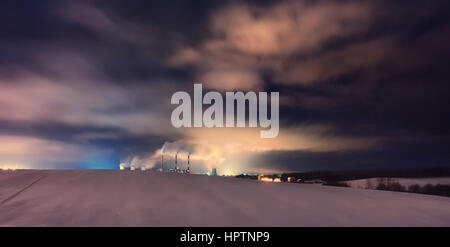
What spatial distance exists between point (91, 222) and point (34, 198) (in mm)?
3401

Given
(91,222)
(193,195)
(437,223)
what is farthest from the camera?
(193,195)

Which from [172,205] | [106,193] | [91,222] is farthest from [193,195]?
[91,222]

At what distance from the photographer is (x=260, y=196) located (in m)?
13.1

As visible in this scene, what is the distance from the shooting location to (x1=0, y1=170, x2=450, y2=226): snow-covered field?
31.1 feet

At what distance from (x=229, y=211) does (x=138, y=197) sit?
3.16 m

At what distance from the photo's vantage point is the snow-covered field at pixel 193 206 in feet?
31.1

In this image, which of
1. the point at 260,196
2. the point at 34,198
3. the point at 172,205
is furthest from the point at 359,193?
the point at 34,198

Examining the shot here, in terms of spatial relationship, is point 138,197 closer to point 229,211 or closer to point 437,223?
point 229,211

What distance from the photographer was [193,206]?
432 inches
